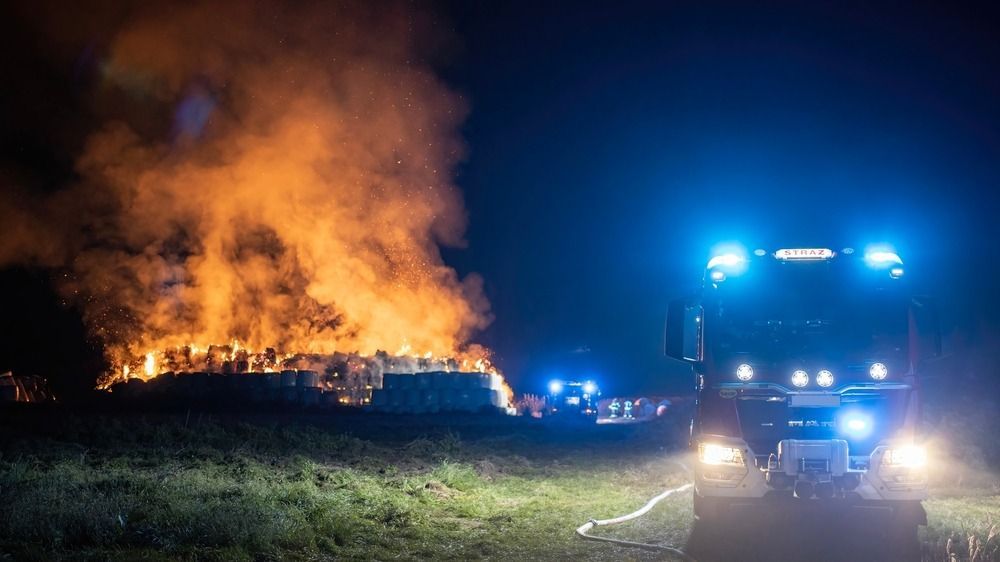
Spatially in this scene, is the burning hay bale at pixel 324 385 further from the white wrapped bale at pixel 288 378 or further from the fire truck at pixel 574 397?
the fire truck at pixel 574 397

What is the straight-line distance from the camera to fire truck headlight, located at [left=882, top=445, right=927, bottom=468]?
9.12m

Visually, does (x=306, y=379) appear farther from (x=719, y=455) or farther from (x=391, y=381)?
(x=719, y=455)

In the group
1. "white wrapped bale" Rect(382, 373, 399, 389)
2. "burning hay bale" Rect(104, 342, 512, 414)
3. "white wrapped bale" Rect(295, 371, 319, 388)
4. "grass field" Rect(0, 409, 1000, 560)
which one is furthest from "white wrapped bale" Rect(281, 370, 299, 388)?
"grass field" Rect(0, 409, 1000, 560)

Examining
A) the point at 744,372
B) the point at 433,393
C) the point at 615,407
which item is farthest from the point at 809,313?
the point at 615,407

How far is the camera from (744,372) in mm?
9656

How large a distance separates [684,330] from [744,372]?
0.93 meters

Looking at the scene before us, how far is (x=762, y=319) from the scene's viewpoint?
33.2 feet

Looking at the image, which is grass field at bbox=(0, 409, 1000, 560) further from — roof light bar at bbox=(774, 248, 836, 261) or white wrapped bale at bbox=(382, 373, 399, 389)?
white wrapped bale at bbox=(382, 373, 399, 389)

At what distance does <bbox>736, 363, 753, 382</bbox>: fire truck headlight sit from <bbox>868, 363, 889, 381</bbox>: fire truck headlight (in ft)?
4.64

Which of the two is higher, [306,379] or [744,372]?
[744,372]

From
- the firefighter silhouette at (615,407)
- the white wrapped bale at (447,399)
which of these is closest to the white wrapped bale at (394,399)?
the white wrapped bale at (447,399)

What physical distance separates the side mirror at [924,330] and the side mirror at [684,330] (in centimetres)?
257

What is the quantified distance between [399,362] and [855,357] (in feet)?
94.2

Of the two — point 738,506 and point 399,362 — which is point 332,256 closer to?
point 399,362
